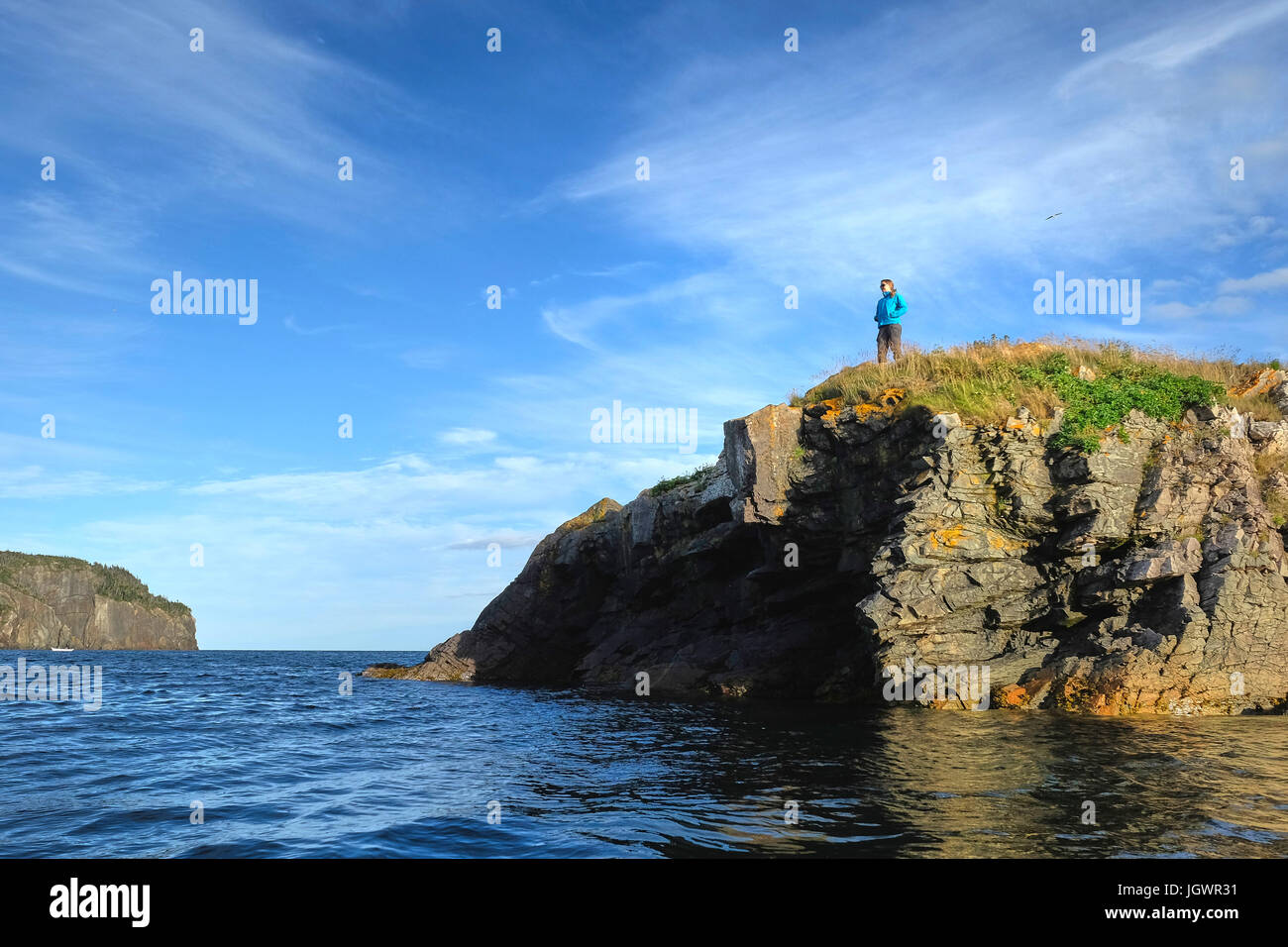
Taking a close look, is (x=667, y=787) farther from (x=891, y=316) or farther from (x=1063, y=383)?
(x=891, y=316)

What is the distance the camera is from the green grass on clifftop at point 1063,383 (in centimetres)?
2095

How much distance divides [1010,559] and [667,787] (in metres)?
12.6

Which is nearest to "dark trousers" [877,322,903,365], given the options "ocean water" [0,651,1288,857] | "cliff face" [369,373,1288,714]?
"cliff face" [369,373,1288,714]

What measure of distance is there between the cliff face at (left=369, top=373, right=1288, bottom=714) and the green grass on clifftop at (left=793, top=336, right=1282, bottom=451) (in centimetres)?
46

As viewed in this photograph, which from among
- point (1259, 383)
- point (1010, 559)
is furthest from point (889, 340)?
point (1259, 383)

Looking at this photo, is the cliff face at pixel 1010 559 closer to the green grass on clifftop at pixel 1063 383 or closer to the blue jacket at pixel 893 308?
the green grass on clifftop at pixel 1063 383

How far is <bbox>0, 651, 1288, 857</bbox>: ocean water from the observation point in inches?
336

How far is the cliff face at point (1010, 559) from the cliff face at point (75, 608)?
571 feet

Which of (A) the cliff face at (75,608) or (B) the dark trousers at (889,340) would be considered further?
(A) the cliff face at (75,608)

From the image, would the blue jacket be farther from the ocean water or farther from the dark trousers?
the ocean water

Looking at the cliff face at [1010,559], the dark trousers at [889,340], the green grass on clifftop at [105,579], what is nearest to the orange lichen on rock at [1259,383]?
the cliff face at [1010,559]

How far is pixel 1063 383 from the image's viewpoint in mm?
21656
